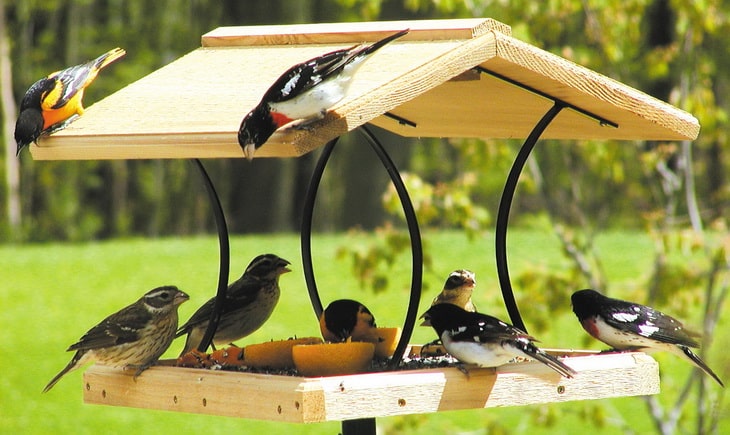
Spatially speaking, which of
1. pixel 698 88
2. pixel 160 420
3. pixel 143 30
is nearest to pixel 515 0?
pixel 698 88

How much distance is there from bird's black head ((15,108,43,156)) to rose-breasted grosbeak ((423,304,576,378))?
1.57 m

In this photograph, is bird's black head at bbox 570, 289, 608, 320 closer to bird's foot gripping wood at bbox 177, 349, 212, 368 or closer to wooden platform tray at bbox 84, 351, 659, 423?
wooden platform tray at bbox 84, 351, 659, 423

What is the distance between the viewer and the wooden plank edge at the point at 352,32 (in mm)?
3838

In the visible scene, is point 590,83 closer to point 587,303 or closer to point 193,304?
point 587,303

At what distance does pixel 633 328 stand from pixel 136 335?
1.81 m

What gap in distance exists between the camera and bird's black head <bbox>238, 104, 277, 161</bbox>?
3.12 metres

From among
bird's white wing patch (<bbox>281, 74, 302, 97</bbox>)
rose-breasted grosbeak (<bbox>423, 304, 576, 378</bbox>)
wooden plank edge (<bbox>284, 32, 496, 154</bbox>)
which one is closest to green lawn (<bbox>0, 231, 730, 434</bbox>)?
rose-breasted grosbeak (<bbox>423, 304, 576, 378</bbox>)

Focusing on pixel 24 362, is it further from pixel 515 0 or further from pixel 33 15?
pixel 33 15

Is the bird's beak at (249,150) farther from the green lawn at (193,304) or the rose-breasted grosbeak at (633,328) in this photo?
the green lawn at (193,304)

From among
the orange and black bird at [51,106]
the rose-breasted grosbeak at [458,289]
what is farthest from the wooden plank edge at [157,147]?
the rose-breasted grosbeak at [458,289]

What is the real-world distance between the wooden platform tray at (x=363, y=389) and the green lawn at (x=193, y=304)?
2.91m

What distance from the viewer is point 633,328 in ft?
14.2

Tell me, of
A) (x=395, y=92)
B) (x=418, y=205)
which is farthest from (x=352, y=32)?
(x=418, y=205)

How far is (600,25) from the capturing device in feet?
24.9
